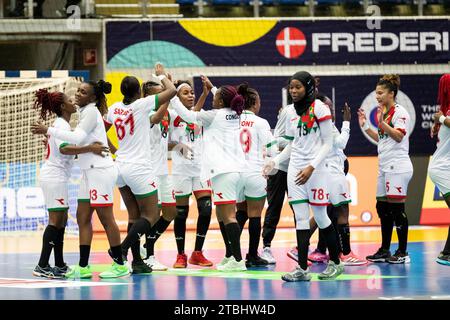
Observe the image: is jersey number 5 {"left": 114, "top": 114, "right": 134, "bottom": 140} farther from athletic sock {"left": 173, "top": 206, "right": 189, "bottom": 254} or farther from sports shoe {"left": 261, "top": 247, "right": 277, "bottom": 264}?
sports shoe {"left": 261, "top": 247, "right": 277, "bottom": 264}

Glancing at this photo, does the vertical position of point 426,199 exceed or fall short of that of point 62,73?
it falls short

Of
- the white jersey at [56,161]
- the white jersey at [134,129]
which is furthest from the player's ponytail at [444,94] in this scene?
the white jersey at [56,161]

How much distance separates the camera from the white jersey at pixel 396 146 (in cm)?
1246

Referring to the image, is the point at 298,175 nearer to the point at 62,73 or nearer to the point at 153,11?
the point at 62,73

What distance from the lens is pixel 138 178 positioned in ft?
36.2

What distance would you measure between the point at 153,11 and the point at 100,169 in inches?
511

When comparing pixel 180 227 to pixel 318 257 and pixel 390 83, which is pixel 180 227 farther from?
pixel 390 83

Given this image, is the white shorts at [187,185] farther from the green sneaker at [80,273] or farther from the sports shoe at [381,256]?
the sports shoe at [381,256]

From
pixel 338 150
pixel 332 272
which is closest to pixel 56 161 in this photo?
pixel 332 272

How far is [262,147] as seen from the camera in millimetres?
12430

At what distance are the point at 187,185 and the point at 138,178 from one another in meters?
1.61

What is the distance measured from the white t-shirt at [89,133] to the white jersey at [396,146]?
377 cm
